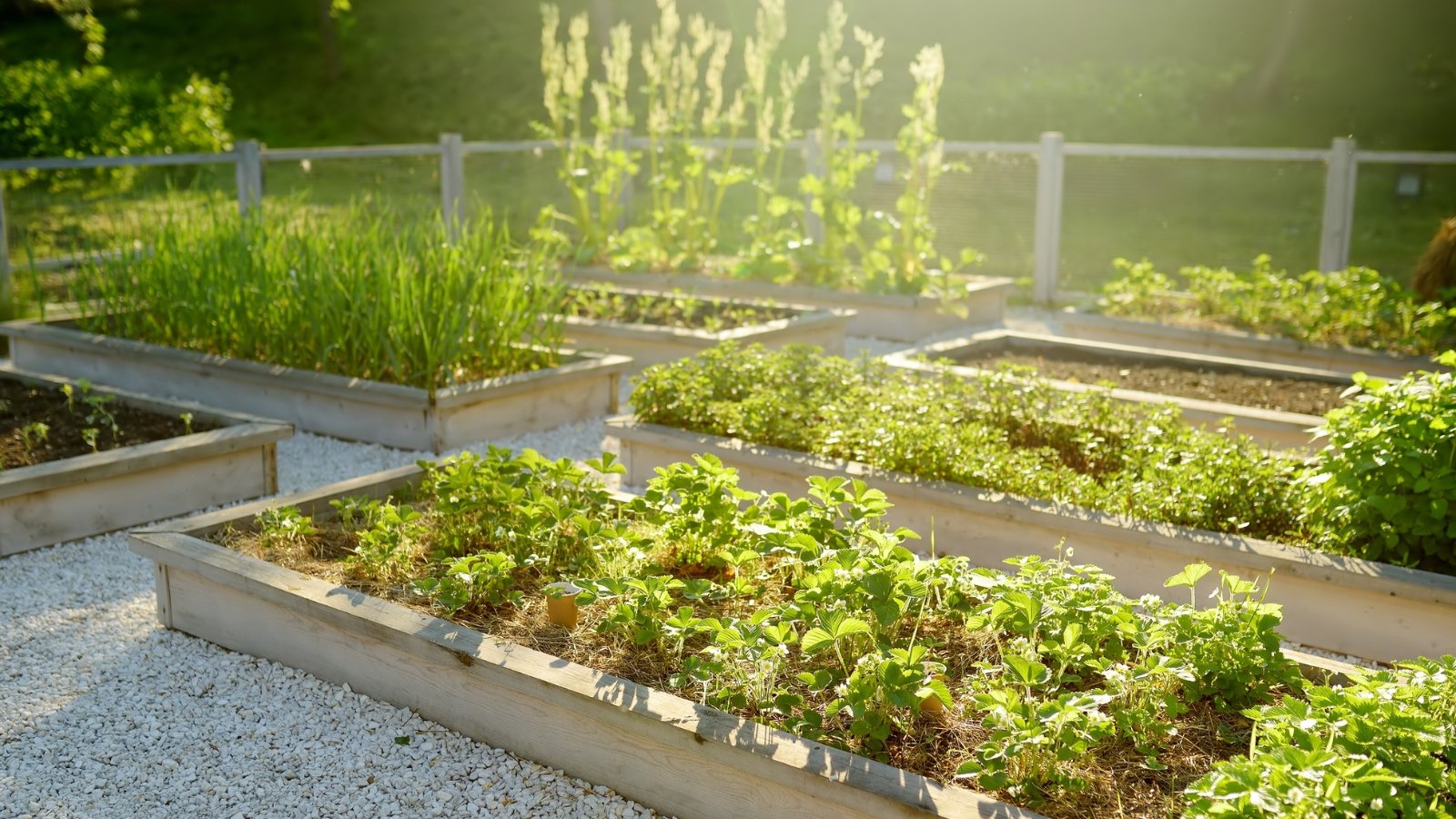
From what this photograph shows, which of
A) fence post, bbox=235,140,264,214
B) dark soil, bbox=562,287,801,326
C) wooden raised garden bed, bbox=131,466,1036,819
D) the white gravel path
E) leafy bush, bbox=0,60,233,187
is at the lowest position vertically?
the white gravel path

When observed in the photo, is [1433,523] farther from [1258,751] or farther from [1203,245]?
[1203,245]

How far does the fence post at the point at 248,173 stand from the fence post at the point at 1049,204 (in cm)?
597

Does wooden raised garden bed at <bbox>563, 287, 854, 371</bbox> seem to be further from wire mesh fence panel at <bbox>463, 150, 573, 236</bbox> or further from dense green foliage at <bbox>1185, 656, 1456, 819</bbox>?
dense green foliage at <bbox>1185, 656, 1456, 819</bbox>

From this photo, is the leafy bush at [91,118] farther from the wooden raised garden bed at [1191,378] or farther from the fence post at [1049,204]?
the wooden raised garden bed at [1191,378]

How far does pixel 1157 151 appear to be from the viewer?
962cm

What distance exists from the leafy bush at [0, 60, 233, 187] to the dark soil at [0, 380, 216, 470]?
8468 millimetres

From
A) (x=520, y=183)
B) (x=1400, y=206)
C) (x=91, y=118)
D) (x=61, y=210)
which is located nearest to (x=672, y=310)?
(x=61, y=210)

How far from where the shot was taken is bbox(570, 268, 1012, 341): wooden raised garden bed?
8484 millimetres

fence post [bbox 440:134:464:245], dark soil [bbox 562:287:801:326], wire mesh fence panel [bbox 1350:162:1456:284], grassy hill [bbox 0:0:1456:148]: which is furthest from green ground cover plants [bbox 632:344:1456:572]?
grassy hill [bbox 0:0:1456:148]

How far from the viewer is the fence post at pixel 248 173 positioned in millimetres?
8883

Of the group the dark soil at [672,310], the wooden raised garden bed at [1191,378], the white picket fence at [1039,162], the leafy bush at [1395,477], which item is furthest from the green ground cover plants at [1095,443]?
the white picket fence at [1039,162]

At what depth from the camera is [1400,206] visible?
9703 mm

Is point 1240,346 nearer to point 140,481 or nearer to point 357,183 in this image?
point 140,481

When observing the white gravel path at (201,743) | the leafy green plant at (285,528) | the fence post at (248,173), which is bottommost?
the white gravel path at (201,743)
